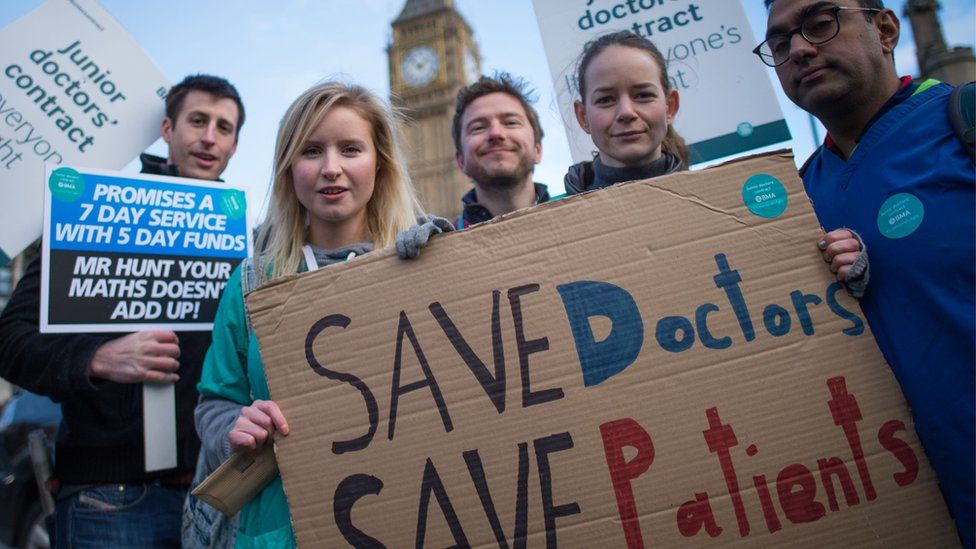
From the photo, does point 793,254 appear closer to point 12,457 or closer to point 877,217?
point 877,217

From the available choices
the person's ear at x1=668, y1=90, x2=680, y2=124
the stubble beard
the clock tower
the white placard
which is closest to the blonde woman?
the white placard

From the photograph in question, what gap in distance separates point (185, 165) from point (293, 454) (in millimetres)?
1303

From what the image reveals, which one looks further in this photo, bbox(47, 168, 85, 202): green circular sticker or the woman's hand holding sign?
bbox(47, 168, 85, 202): green circular sticker

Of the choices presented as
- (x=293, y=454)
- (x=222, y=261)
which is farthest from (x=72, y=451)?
(x=293, y=454)

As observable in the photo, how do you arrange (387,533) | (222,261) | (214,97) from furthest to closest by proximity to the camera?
(214,97), (222,261), (387,533)

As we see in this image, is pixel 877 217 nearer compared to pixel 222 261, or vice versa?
pixel 877 217

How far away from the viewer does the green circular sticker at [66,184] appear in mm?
1564

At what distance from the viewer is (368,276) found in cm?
125

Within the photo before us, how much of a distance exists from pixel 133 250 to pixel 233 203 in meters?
0.31

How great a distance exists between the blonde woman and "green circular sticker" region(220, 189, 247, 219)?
174mm

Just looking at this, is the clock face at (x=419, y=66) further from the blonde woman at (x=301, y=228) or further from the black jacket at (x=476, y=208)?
the blonde woman at (x=301, y=228)

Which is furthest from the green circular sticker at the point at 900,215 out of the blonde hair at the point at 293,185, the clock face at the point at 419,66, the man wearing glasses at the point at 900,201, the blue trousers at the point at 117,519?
the clock face at the point at 419,66

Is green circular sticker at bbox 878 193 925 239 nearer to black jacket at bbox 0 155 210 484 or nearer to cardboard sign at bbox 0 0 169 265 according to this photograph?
black jacket at bbox 0 155 210 484

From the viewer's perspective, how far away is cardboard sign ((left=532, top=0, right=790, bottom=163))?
2.26m
